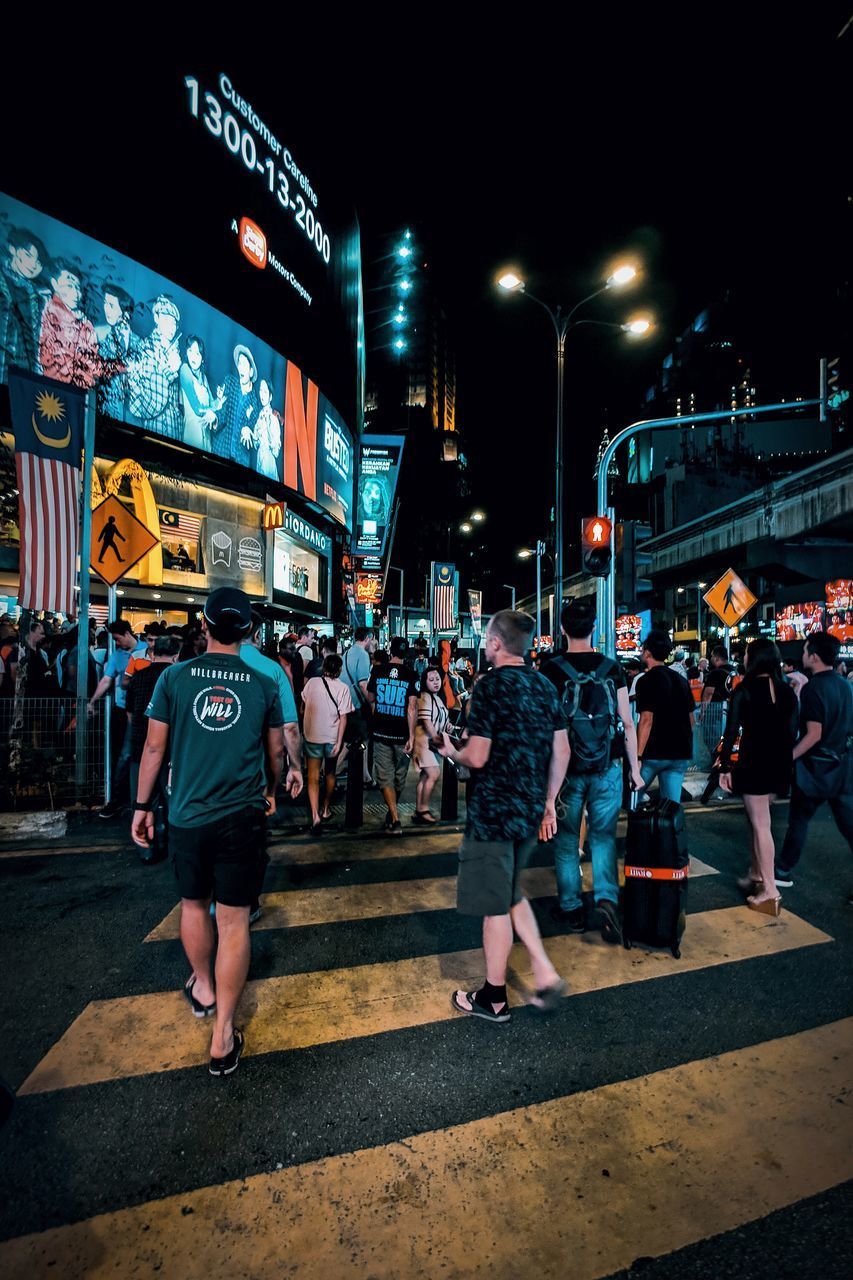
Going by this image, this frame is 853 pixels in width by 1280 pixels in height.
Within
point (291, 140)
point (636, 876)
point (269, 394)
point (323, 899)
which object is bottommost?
point (323, 899)

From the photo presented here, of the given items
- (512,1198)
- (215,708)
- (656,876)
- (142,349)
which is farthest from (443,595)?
(512,1198)

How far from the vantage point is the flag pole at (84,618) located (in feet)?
24.1

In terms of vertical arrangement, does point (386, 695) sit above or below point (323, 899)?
above

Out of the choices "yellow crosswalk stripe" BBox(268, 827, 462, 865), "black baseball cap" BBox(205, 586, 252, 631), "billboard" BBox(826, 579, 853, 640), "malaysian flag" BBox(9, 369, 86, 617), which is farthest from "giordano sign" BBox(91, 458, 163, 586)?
"billboard" BBox(826, 579, 853, 640)

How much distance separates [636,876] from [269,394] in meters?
22.0

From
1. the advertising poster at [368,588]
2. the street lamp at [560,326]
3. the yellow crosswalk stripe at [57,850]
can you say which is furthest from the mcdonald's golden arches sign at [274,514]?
the yellow crosswalk stripe at [57,850]

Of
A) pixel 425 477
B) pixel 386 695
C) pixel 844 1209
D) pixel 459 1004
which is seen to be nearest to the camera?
pixel 844 1209

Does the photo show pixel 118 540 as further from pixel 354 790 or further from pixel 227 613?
pixel 227 613

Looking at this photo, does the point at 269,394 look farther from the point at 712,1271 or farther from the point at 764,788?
the point at 712,1271

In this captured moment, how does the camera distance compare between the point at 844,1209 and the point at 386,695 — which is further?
the point at 386,695

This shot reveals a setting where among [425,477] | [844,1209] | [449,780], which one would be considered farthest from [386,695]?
[425,477]

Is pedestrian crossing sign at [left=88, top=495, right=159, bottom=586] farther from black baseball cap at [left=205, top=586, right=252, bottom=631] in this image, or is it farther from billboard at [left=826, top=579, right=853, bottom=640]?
billboard at [left=826, top=579, right=853, bottom=640]

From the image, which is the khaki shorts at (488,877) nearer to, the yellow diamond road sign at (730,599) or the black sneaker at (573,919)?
the black sneaker at (573,919)

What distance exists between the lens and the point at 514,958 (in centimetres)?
393
